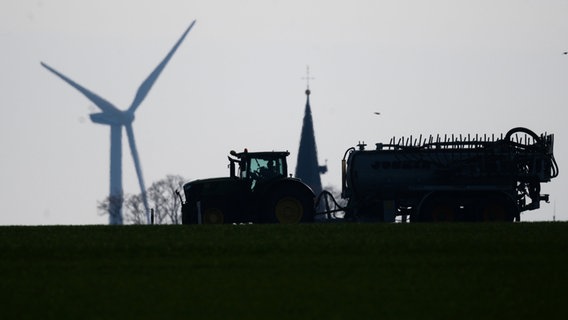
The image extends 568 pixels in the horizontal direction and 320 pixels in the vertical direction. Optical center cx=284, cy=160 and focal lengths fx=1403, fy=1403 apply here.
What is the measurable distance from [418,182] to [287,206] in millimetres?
5331

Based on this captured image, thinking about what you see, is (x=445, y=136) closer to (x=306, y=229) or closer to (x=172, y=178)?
(x=306, y=229)

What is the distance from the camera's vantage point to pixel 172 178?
17488 cm

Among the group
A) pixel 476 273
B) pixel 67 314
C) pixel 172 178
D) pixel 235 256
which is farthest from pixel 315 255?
pixel 172 178

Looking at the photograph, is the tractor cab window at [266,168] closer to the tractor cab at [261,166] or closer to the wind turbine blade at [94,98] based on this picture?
the tractor cab at [261,166]

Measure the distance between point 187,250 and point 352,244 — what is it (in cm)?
327

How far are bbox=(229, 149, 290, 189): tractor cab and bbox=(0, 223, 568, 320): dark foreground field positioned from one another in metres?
10.7

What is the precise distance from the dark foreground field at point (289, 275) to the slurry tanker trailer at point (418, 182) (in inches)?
428

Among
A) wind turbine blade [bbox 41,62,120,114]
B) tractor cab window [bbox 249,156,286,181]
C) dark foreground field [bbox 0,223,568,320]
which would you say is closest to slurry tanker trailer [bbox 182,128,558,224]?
tractor cab window [bbox 249,156,286,181]

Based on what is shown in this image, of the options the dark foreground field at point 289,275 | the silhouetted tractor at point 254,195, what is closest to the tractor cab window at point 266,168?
the silhouetted tractor at point 254,195

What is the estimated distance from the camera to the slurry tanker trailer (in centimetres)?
4294

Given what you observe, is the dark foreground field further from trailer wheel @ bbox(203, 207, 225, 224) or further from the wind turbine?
the wind turbine

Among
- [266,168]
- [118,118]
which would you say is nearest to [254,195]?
[266,168]

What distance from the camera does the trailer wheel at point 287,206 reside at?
41750mm

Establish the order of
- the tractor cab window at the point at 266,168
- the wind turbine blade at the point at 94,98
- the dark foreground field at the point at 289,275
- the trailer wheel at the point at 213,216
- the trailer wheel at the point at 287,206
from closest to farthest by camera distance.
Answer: the dark foreground field at the point at 289,275, the trailer wheel at the point at 287,206, the tractor cab window at the point at 266,168, the trailer wheel at the point at 213,216, the wind turbine blade at the point at 94,98
